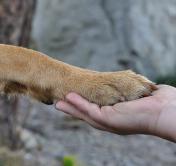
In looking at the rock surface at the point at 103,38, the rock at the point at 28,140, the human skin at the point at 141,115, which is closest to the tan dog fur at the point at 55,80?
the human skin at the point at 141,115

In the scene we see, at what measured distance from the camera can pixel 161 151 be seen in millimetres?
6449

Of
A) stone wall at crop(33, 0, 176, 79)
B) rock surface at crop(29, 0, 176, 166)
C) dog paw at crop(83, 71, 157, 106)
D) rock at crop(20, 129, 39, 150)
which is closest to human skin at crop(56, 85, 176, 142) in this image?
dog paw at crop(83, 71, 157, 106)

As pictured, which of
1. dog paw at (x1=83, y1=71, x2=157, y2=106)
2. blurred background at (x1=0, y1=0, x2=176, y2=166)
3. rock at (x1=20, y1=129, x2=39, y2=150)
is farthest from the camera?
blurred background at (x1=0, y1=0, x2=176, y2=166)

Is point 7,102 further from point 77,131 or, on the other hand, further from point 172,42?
point 172,42

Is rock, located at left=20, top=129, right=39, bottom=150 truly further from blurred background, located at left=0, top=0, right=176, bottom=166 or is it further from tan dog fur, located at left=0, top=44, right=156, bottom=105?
tan dog fur, located at left=0, top=44, right=156, bottom=105

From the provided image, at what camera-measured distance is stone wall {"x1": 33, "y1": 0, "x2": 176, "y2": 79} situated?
8305 millimetres

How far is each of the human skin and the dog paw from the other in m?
0.08

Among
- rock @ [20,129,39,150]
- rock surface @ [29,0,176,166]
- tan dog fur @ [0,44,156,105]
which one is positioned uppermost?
tan dog fur @ [0,44,156,105]

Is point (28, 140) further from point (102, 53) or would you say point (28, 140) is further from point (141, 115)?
point (141, 115)

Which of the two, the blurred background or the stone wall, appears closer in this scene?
the blurred background

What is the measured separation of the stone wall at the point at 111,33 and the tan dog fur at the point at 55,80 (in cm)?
515

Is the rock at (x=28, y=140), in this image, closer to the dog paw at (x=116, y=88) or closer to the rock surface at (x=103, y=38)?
the rock surface at (x=103, y=38)

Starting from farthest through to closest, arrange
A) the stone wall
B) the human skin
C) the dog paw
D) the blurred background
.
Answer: the stone wall < the blurred background < the dog paw < the human skin

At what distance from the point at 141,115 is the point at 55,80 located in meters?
0.61
